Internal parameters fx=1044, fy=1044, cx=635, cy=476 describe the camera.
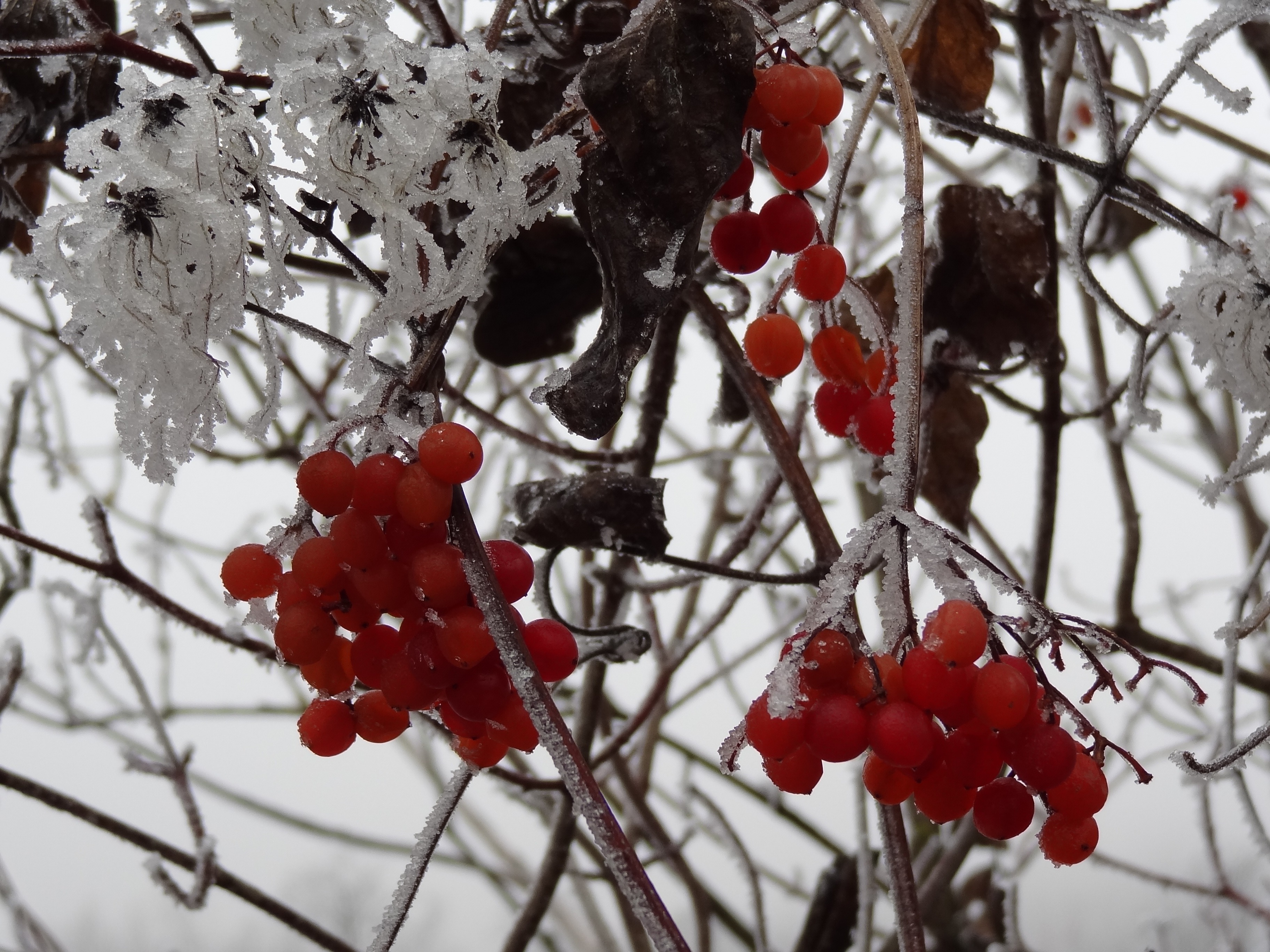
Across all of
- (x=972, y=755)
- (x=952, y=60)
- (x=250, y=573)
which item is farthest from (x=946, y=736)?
(x=952, y=60)

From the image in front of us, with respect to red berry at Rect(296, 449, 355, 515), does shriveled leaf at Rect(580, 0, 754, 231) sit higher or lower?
higher

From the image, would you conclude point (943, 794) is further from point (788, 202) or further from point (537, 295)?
point (537, 295)

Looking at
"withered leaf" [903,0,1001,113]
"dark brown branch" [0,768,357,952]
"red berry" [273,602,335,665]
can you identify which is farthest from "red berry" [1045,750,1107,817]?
"dark brown branch" [0,768,357,952]

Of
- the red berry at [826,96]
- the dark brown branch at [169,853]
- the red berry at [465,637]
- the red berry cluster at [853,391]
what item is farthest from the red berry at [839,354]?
the dark brown branch at [169,853]

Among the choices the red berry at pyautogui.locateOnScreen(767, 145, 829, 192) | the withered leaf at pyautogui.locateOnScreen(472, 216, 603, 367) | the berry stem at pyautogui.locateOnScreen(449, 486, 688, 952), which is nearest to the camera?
the berry stem at pyautogui.locateOnScreen(449, 486, 688, 952)

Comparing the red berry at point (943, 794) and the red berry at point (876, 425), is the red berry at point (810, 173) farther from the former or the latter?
the red berry at point (943, 794)

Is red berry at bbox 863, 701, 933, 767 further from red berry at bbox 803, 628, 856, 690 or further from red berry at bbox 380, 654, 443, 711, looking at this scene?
red berry at bbox 380, 654, 443, 711
